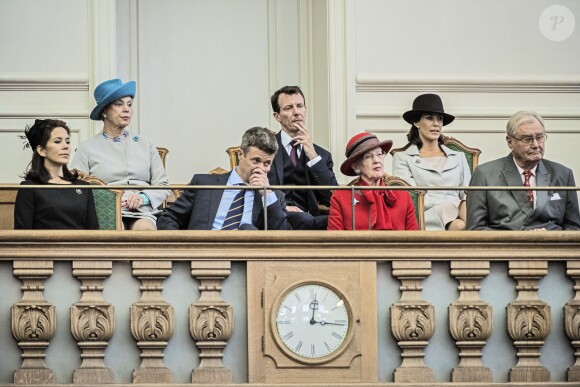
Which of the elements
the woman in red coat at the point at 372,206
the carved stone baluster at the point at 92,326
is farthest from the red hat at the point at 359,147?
the carved stone baluster at the point at 92,326

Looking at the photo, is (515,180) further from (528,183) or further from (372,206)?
(372,206)

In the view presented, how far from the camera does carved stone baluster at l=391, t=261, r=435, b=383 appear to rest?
998 centimetres

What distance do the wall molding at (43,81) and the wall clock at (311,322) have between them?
315 cm

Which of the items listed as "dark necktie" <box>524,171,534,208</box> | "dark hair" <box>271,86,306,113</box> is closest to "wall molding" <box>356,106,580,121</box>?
"dark hair" <box>271,86,306,113</box>

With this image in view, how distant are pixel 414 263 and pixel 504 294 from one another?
50 centimetres

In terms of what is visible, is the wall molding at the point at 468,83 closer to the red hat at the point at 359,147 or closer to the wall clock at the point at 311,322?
the red hat at the point at 359,147

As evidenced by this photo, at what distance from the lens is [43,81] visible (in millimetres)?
12641

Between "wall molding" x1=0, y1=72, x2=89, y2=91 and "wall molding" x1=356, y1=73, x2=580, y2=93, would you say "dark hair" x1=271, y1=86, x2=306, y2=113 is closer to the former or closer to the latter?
"wall molding" x1=356, y1=73, x2=580, y2=93

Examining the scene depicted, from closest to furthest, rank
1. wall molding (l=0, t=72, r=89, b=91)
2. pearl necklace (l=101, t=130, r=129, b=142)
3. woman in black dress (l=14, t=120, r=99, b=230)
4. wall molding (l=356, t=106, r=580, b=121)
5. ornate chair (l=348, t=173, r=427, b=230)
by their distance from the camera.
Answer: woman in black dress (l=14, t=120, r=99, b=230) → ornate chair (l=348, t=173, r=427, b=230) → pearl necklace (l=101, t=130, r=129, b=142) → wall molding (l=0, t=72, r=89, b=91) → wall molding (l=356, t=106, r=580, b=121)

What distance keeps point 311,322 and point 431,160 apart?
2.01 m

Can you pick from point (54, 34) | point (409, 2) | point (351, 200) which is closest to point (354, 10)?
point (409, 2)

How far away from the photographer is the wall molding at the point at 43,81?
12.6 meters

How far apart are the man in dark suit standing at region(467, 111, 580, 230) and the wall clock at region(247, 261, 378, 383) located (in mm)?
920

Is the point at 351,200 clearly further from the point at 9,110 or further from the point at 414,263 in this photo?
the point at 9,110
